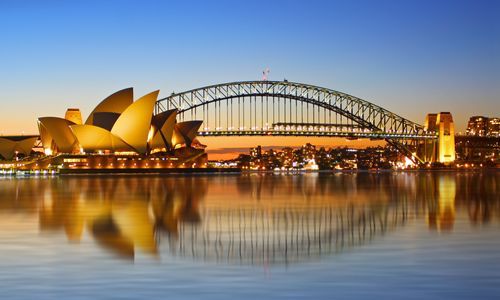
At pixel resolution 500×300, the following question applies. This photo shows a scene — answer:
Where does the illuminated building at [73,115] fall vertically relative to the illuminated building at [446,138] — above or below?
above

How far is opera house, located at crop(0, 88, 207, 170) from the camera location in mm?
89000

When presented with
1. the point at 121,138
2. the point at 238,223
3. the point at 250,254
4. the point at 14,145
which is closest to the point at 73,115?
the point at 14,145

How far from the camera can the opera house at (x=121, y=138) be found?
89.0 m

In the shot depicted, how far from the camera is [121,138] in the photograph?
9238 cm

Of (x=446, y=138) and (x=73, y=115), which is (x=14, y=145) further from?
(x=446, y=138)

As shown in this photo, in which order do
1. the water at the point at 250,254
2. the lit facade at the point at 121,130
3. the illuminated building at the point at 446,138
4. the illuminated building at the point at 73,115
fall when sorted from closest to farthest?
the water at the point at 250,254 < the lit facade at the point at 121,130 < the illuminated building at the point at 73,115 < the illuminated building at the point at 446,138

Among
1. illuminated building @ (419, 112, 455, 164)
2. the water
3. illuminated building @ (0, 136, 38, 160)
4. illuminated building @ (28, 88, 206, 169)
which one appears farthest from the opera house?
the water

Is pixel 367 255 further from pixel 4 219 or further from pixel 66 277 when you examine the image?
pixel 4 219

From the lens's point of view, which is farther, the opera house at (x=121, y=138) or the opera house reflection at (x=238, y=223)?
the opera house at (x=121, y=138)

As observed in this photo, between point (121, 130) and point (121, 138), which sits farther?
point (121, 138)

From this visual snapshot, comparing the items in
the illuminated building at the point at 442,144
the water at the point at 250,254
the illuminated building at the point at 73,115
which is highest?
the illuminated building at the point at 73,115

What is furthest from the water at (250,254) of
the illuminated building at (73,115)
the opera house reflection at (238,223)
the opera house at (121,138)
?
the illuminated building at (73,115)

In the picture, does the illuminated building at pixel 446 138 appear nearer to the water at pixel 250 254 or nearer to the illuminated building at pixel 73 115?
the illuminated building at pixel 73 115

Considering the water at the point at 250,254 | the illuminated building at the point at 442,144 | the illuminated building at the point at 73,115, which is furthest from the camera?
the illuminated building at the point at 442,144
